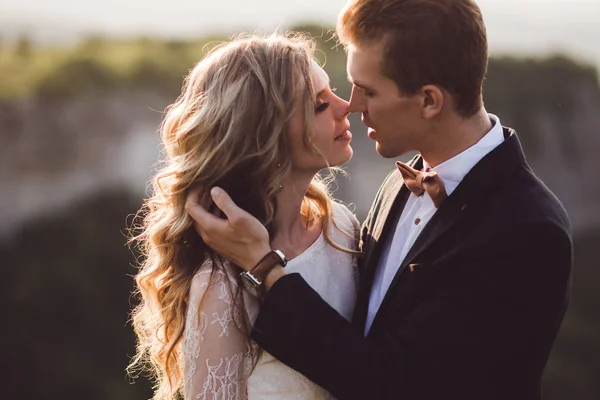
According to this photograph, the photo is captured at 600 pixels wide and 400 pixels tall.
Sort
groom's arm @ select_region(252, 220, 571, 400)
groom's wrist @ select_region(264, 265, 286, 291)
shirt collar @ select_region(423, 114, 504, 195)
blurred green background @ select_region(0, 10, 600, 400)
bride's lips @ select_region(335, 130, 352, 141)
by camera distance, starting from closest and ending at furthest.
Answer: groom's arm @ select_region(252, 220, 571, 400) < groom's wrist @ select_region(264, 265, 286, 291) < shirt collar @ select_region(423, 114, 504, 195) < bride's lips @ select_region(335, 130, 352, 141) < blurred green background @ select_region(0, 10, 600, 400)

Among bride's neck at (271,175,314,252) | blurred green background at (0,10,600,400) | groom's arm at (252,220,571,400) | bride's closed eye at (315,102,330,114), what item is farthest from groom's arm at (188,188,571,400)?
blurred green background at (0,10,600,400)

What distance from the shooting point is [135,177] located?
7.18 metres

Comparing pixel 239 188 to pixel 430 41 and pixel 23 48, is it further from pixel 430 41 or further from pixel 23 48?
pixel 23 48

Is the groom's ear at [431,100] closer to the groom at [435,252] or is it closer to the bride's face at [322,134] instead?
the groom at [435,252]

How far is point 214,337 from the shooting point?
273 centimetres

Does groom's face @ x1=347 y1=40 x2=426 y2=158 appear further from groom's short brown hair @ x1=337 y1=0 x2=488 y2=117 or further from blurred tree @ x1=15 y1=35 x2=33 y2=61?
blurred tree @ x1=15 y1=35 x2=33 y2=61

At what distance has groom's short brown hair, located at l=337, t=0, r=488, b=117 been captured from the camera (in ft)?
8.82

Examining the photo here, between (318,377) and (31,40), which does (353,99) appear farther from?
(31,40)

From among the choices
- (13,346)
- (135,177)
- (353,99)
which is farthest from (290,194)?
(13,346)

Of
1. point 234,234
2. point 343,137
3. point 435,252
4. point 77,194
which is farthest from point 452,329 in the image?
point 77,194

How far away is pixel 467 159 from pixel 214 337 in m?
0.97

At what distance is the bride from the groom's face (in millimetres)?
127

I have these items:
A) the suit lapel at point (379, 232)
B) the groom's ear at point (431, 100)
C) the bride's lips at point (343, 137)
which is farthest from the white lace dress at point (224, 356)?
the groom's ear at point (431, 100)

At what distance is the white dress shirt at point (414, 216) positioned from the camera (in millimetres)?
2730
